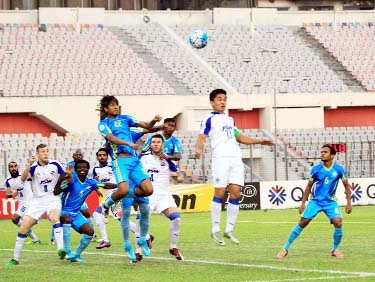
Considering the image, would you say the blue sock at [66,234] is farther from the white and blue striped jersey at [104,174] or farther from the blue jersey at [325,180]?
the white and blue striped jersey at [104,174]

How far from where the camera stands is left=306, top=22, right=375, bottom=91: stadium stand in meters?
57.7

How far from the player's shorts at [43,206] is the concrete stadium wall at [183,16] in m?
38.9

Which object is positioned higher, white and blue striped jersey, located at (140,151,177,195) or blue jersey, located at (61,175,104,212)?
white and blue striped jersey, located at (140,151,177,195)

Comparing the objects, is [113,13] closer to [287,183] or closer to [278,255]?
[287,183]

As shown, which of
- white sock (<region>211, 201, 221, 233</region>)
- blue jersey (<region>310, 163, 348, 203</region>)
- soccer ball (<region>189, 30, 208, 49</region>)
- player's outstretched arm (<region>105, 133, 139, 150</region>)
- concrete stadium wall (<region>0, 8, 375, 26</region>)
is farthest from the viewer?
concrete stadium wall (<region>0, 8, 375, 26</region>)

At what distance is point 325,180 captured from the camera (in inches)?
663

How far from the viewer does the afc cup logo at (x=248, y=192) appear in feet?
120

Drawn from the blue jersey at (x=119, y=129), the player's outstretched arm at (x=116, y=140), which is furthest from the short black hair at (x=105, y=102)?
the player's outstretched arm at (x=116, y=140)

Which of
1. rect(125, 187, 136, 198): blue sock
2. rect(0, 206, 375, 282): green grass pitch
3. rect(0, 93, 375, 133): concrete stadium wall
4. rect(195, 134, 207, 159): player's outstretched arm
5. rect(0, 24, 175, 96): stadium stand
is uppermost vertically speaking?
rect(0, 24, 175, 96): stadium stand

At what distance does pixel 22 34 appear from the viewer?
53.1 meters

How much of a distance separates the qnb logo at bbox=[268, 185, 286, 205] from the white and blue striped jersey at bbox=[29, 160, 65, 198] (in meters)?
20.2

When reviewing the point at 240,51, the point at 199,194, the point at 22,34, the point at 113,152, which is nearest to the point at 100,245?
the point at 113,152

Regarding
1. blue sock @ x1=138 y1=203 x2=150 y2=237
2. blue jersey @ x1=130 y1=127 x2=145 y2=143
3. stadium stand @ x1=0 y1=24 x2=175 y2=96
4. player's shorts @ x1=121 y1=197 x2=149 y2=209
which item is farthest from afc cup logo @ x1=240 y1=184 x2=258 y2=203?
blue jersey @ x1=130 y1=127 x2=145 y2=143

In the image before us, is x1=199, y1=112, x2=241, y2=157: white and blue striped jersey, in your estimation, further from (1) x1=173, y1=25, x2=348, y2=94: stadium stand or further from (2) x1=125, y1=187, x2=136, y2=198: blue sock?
(1) x1=173, y1=25, x2=348, y2=94: stadium stand
